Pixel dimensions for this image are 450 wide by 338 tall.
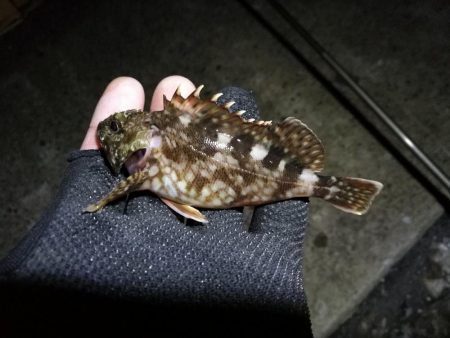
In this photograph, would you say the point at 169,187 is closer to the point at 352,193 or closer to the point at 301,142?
the point at 301,142

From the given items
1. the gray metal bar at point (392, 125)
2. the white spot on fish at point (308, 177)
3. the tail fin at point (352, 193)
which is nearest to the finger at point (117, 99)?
the white spot on fish at point (308, 177)

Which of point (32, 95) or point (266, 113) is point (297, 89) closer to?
point (266, 113)

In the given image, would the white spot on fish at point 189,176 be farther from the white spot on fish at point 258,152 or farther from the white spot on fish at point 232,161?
the white spot on fish at point 258,152

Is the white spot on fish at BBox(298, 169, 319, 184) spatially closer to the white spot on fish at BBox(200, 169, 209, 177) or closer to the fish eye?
the white spot on fish at BBox(200, 169, 209, 177)

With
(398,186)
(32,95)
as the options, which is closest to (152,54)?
(32,95)

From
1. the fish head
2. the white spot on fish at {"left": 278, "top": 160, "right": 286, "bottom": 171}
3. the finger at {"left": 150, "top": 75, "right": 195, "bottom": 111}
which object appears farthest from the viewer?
the finger at {"left": 150, "top": 75, "right": 195, "bottom": 111}

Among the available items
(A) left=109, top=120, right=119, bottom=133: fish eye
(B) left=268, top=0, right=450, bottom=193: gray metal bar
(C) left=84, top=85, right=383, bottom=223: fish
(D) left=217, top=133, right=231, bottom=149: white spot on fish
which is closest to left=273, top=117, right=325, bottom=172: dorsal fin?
(C) left=84, top=85, right=383, bottom=223: fish
